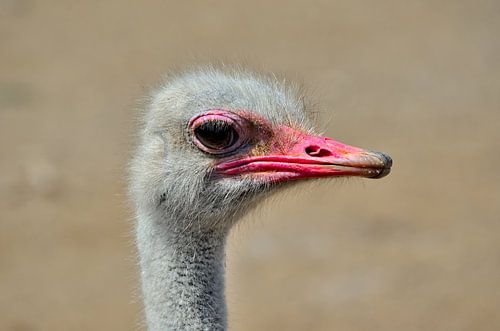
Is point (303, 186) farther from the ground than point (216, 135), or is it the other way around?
point (216, 135)

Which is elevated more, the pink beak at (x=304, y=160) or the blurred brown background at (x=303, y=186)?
the blurred brown background at (x=303, y=186)

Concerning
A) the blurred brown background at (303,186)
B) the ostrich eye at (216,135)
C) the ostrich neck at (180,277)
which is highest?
the blurred brown background at (303,186)

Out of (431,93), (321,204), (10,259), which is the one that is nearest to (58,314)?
(10,259)

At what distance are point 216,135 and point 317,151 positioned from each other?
1.14 feet

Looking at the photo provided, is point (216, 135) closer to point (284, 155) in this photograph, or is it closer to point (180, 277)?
point (284, 155)

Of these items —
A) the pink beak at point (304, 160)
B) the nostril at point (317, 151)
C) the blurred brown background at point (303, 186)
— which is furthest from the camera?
the blurred brown background at point (303, 186)

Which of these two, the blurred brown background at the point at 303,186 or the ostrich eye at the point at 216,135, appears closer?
the ostrich eye at the point at 216,135

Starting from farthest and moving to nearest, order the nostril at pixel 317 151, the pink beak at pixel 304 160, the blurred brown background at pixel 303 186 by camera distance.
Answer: the blurred brown background at pixel 303 186 → the nostril at pixel 317 151 → the pink beak at pixel 304 160

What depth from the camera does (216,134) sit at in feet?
11.1

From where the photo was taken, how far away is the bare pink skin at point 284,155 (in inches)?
133

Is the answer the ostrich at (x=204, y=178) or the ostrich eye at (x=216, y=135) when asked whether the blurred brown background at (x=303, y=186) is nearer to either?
the ostrich at (x=204, y=178)

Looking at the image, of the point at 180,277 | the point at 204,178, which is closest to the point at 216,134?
the point at 204,178

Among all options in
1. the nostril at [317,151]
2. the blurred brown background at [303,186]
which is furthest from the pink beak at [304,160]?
the blurred brown background at [303,186]

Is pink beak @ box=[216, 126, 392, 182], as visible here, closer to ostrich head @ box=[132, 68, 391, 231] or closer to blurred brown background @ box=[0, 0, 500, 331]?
ostrich head @ box=[132, 68, 391, 231]
